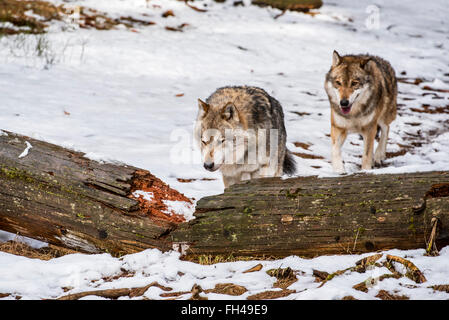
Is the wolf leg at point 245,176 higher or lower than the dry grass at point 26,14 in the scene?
lower

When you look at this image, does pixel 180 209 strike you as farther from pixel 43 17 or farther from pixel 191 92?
pixel 43 17

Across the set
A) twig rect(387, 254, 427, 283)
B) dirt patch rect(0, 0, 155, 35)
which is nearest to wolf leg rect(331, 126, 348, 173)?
twig rect(387, 254, 427, 283)

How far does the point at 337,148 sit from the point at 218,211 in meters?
3.68

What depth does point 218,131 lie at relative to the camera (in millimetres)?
5219

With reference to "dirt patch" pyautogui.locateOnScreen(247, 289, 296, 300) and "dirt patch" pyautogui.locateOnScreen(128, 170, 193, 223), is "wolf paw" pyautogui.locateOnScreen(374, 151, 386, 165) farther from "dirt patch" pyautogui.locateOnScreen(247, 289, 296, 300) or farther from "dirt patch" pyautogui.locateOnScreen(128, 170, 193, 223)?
"dirt patch" pyautogui.locateOnScreen(247, 289, 296, 300)

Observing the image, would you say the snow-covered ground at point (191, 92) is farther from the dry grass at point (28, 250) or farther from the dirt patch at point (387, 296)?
the dry grass at point (28, 250)

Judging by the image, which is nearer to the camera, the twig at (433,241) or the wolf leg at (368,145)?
A: the twig at (433,241)

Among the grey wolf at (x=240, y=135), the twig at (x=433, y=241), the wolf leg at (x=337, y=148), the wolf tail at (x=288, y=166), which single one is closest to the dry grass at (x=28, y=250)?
the grey wolf at (x=240, y=135)

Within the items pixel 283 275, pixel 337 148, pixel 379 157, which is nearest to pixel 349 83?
pixel 337 148

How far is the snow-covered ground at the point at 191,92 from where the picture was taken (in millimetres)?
3518

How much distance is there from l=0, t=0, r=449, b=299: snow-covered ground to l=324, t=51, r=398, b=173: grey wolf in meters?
0.44

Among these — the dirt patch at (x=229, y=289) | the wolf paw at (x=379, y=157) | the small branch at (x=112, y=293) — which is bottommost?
the wolf paw at (x=379, y=157)

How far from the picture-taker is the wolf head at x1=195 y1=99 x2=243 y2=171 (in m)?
5.18
